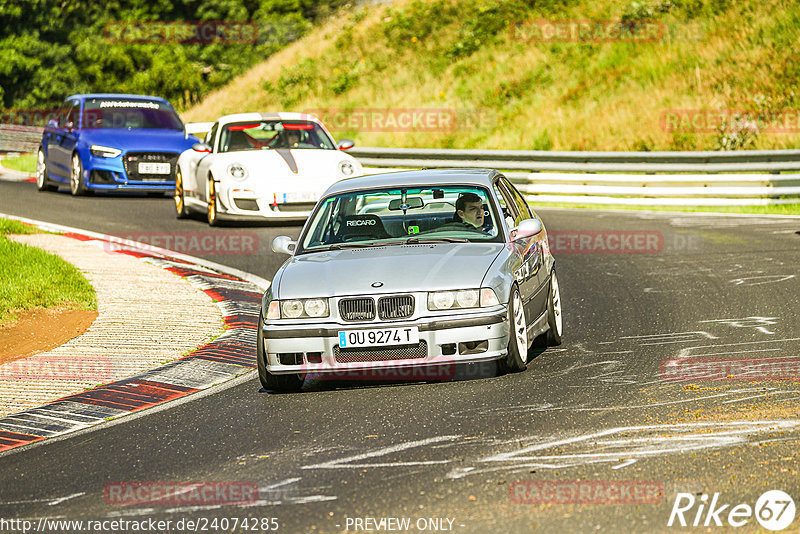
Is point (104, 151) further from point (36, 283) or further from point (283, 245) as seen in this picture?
point (283, 245)

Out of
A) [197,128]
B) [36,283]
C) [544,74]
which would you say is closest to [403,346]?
[36,283]

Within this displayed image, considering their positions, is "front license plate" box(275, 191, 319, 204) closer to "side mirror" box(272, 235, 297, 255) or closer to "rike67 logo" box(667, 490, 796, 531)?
"side mirror" box(272, 235, 297, 255)

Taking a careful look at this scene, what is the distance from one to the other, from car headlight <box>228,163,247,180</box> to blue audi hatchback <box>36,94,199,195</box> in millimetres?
3890

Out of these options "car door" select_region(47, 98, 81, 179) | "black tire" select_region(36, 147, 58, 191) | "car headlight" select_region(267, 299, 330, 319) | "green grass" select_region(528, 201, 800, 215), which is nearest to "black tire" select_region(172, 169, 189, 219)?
"car door" select_region(47, 98, 81, 179)

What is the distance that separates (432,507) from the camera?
5.11 metres

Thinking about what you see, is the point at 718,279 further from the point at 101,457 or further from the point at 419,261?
the point at 101,457

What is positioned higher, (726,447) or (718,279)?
(726,447)

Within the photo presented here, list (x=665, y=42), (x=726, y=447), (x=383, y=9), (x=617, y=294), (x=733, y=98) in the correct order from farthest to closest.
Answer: (x=383, y=9) < (x=665, y=42) < (x=733, y=98) < (x=617, y=294) < (x=726, y=447)

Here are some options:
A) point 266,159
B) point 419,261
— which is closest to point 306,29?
point 266,159

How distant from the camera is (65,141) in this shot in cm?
2142

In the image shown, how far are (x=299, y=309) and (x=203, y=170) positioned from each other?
32.7 feet

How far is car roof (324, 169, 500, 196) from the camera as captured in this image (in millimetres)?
8883

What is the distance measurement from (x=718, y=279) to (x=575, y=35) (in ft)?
78.4

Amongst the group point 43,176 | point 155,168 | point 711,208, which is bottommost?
point 711,208
